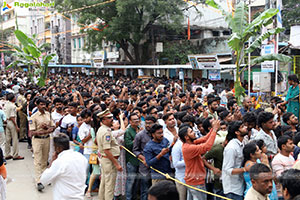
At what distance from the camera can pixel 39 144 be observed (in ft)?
24.3

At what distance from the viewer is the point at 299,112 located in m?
9.11

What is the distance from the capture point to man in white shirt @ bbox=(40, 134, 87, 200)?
4.25 meters

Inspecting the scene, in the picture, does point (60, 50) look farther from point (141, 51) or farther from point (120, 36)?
point (120, 36)

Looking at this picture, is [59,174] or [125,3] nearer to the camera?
[59,174]

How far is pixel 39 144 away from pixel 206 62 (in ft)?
30.3

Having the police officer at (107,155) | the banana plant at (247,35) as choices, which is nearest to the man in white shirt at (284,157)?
the police officer at (107,155)

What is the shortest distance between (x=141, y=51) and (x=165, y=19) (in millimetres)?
5451

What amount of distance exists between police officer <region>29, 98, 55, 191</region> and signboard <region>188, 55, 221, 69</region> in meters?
8.78

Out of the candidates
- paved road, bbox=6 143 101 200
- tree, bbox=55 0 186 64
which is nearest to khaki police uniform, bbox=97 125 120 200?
paved road, bbox=6 143 101 200

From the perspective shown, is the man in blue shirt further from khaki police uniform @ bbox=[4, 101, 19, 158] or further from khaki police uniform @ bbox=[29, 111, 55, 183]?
khaki police uniform @ bbox=[4, 101, 19, 158]

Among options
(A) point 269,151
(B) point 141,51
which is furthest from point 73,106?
(B) point 141,51

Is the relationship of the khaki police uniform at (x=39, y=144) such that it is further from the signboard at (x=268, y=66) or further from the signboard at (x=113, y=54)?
the signboard at (x=113, y=54)

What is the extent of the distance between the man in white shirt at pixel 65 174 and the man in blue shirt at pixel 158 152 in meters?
1.21

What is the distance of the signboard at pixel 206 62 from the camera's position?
1462 cm
